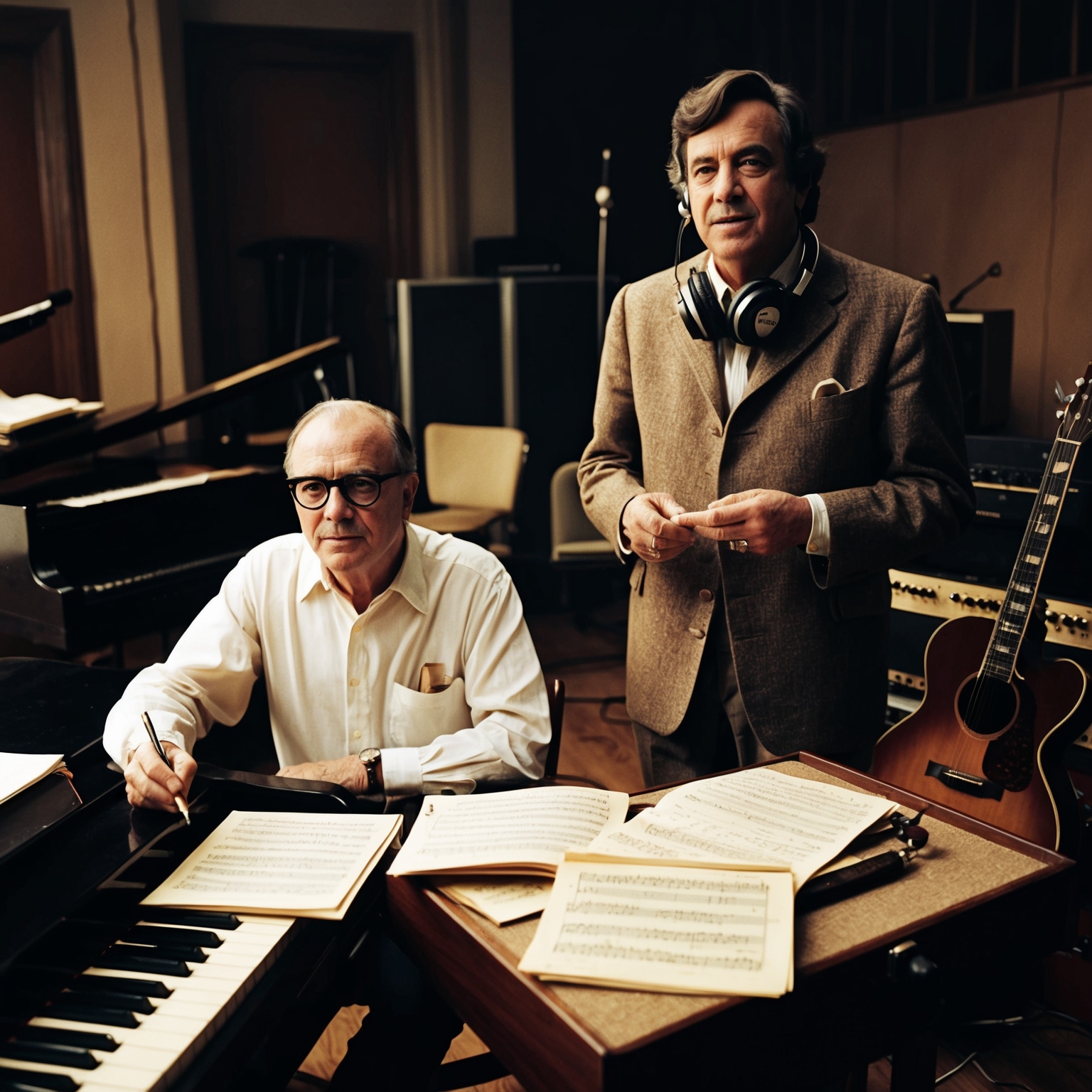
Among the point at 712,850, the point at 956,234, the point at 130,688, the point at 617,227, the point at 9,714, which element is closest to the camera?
the point at 712,850

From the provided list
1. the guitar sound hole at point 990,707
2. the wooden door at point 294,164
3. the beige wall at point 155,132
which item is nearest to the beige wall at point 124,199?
the beige wall at point 155,132

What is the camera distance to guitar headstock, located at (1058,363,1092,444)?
2277mm

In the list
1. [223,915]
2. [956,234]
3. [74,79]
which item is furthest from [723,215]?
[74,79]

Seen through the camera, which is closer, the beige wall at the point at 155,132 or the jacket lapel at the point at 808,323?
the jacket lapel at the point at 808,323

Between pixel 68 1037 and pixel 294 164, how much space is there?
508 centimetres

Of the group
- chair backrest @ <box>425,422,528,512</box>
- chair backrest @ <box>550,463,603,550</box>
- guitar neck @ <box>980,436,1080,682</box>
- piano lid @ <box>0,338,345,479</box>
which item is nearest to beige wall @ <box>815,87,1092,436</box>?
chair backrest @ <box>550,463,603,550</box>

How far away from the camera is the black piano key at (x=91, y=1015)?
39.2 inches

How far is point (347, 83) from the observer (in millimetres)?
5453

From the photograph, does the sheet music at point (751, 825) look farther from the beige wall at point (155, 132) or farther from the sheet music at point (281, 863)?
the beige wall at point (155, 132)

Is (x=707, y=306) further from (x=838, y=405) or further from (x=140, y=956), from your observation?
(x=140, y=956)

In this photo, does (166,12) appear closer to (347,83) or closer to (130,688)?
(347,83)

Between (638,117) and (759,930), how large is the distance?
5.46m

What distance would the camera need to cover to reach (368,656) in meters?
1.80

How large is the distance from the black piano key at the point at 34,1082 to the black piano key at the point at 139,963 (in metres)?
0.15
